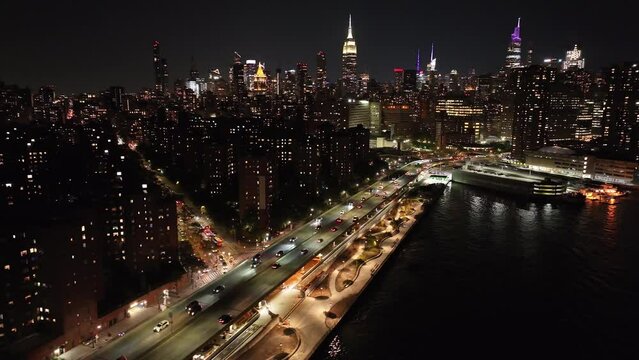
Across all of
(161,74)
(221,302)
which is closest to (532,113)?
(221,302)

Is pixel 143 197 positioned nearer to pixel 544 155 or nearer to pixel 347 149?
pixel 347 149

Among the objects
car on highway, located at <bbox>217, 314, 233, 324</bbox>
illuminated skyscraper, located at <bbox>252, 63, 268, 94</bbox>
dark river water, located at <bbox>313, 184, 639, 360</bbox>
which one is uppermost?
illuminated skyscraper, located at <bbox>252, 63, 268, 94</bbox>

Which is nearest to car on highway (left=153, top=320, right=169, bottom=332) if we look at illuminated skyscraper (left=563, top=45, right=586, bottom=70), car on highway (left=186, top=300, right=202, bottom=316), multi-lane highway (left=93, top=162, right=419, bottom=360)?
multi-lane highway (left=93, top=162, right=419, bottom=360)

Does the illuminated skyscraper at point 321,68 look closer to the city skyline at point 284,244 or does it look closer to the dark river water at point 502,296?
the city skyline at point 284,244

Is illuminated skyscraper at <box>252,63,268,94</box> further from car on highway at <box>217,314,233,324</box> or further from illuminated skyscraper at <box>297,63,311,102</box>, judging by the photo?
car on highway at <box>217,314,233,324</box>

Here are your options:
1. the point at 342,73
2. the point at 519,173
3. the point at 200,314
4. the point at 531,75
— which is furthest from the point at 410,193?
the point at 342,73

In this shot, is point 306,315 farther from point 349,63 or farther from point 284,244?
point 349,63
